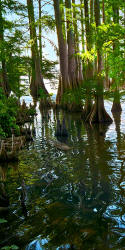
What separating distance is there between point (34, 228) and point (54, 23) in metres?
17.8

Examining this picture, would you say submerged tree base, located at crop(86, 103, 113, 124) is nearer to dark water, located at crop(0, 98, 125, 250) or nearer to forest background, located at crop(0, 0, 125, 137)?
forest background, located at crop(0, 0, 125, 137)

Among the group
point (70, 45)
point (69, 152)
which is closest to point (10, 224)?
point (69, 152)

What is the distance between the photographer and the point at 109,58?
356 inches

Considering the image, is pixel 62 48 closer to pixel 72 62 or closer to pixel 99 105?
pixel 72 62

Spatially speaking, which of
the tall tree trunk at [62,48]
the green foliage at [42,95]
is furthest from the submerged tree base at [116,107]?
the green foliage at [42,95]

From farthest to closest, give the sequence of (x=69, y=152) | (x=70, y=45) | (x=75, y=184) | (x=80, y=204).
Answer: (x=70, y=45) → (x=69, y=152) → (x=75, y=184) → (x=80, y=204)

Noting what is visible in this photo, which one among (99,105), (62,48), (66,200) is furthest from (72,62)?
(66,200)

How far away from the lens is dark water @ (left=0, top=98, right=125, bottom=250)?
326 centimetres

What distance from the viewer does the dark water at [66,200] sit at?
326 cm

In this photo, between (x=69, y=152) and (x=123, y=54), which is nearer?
(x=69, y=152)

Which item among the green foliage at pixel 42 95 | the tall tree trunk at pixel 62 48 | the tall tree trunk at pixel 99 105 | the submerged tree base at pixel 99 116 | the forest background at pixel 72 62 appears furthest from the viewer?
the green foliage at pixel 42 95

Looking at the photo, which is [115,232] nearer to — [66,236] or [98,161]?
[66,236]

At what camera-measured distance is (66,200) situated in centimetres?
432

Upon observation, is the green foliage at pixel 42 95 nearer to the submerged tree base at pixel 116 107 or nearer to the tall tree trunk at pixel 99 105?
the submerged tree base at pixel 116 107
